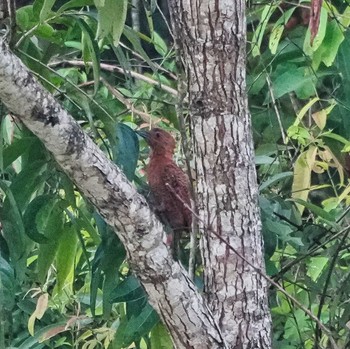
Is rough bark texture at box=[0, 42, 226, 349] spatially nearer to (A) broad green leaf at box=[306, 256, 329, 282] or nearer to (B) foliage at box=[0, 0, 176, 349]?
(B) foliage at box=[0, 0, 176, 349]

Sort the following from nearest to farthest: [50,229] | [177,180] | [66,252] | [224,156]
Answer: [224,156] → [50,229] → [66,252] → [177,180]

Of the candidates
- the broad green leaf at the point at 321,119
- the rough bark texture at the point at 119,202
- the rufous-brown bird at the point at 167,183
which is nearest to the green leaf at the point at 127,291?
the rufous-brown bird at the point at 167,183

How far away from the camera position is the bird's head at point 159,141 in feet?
7.82

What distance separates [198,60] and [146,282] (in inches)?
17.0

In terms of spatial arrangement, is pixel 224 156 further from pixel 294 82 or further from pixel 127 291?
pixel 294 82

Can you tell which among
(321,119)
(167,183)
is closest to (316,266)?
(321,119)

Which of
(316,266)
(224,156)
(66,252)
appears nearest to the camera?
(224,156)

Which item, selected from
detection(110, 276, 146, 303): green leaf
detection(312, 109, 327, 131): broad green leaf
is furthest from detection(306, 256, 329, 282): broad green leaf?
detection(110, 276, 146, 303): green leaf

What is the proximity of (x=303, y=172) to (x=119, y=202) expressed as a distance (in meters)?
1.03

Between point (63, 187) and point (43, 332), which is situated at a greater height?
point (63, 187)

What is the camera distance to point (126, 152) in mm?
1768

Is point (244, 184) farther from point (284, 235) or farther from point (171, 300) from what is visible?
point (284, 235)

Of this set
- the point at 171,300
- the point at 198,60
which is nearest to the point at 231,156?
the point at 198,60

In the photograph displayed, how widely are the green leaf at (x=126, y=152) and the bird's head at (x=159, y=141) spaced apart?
1.90 feet
